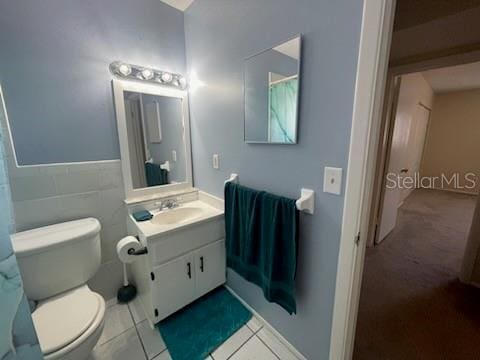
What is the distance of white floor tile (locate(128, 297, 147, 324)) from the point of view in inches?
61.3

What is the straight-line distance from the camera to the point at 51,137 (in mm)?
1337

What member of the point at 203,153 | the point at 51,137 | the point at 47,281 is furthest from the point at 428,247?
the point at 51,137

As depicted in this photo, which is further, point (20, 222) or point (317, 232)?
point (20, 222)

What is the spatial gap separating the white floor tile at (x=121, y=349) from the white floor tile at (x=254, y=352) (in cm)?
62

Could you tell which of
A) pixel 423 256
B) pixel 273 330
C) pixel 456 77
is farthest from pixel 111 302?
pixel 456 77

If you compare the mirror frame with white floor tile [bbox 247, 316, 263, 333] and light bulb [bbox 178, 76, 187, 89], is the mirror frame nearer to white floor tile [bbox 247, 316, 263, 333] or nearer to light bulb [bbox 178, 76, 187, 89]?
light bulb [bbox 178, 76, 187, 89]

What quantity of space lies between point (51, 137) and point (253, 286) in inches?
69.2

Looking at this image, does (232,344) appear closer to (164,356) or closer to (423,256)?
(164,356)

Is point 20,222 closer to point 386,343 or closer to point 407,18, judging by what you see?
point 386,343

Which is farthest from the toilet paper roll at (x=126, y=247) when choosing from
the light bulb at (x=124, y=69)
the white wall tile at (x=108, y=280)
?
the light bulb at (x=124, y=69)

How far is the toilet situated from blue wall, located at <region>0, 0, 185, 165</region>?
507 millimetres

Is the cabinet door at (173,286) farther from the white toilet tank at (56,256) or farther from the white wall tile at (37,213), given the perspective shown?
the white wall tile at (37,213)

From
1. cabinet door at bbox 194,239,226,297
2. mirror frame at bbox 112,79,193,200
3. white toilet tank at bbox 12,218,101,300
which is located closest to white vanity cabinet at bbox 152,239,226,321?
cabinet door at bbox 194,239,226,297

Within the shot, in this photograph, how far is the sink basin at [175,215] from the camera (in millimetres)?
1661
